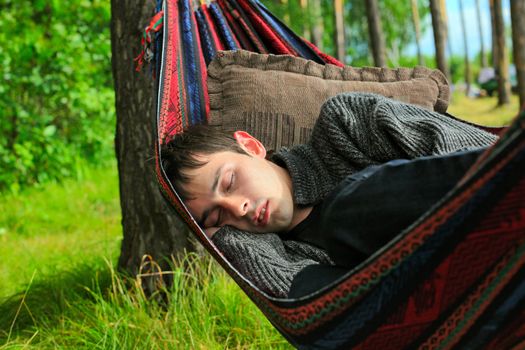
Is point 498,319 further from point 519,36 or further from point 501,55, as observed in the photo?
point 501,55

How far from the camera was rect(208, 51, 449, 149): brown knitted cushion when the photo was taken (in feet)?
6.84

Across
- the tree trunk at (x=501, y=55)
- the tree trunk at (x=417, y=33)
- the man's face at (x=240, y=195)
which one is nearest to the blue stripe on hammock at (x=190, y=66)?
the man's face at (x=240, y=195)

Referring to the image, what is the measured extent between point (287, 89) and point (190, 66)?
1.27 feet

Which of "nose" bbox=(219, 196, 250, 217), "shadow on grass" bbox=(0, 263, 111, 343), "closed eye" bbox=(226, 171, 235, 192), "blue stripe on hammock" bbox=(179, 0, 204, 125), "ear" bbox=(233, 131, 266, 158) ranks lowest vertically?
"shadow on grass" bbox=(0, 263, 111, 343)

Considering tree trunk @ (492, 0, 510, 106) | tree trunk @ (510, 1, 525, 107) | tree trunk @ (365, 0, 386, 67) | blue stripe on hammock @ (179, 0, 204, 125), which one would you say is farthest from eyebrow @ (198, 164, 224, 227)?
tree trunk @ (492, 0, 510, 106)

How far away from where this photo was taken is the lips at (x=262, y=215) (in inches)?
66.6

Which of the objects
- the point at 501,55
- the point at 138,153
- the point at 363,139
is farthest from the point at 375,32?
the point at 363,139

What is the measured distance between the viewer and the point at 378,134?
1.60 m

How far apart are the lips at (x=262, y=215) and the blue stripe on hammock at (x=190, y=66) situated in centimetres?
56

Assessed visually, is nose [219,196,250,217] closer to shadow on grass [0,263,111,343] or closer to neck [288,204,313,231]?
neck [288,204,313,231]

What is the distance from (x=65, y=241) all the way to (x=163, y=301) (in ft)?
5.07

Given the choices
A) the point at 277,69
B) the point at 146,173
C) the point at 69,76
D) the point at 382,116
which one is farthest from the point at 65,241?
the point at 382,116

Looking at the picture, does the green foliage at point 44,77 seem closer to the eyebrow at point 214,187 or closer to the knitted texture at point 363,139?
the eyebrow at point 214,187

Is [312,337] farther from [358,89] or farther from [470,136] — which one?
[358,89]
